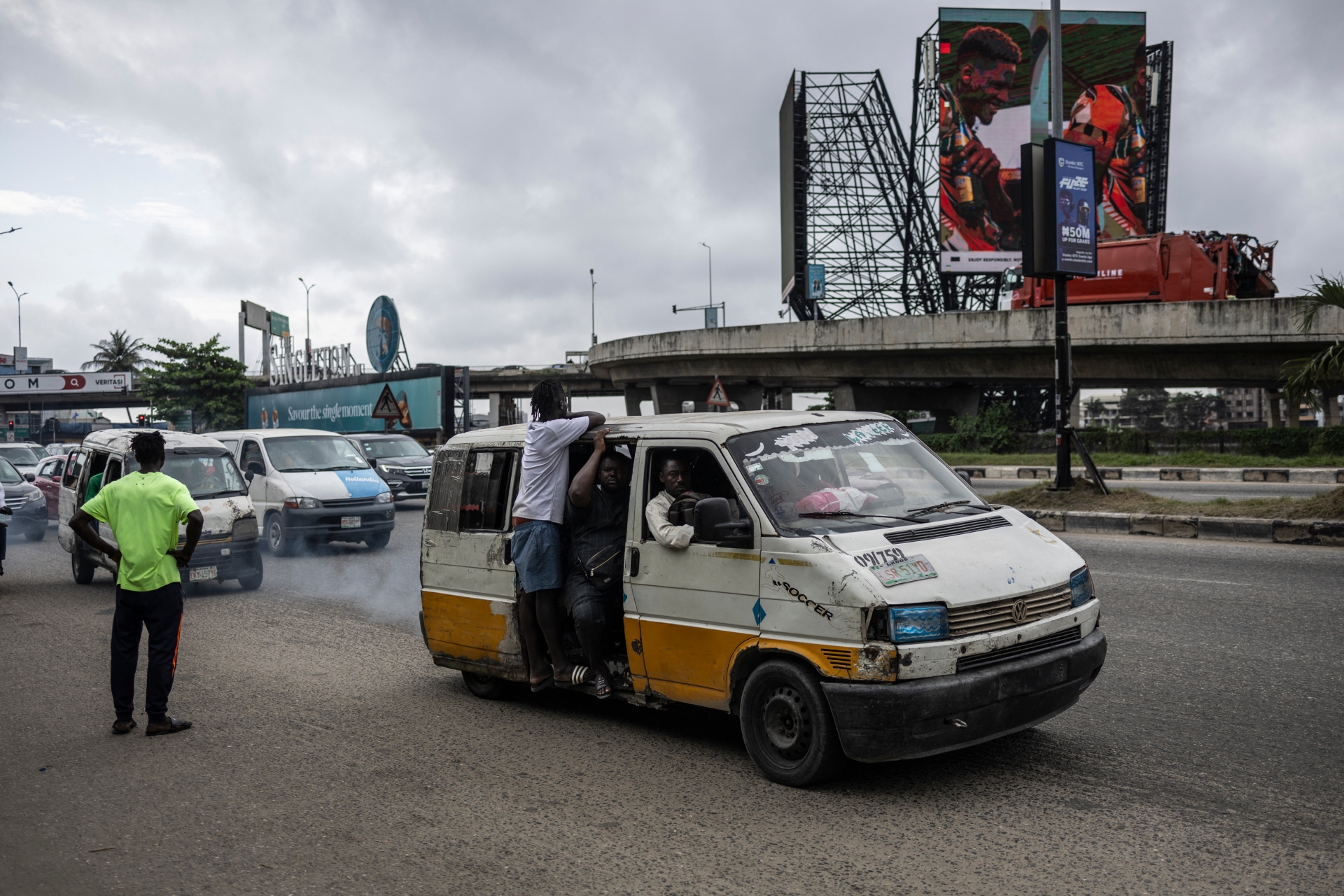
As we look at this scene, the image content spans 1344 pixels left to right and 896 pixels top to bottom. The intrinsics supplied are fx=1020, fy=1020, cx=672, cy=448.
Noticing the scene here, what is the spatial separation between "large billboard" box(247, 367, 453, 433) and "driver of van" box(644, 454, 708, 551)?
1041 inches

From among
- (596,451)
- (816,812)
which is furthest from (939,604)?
(596,451)

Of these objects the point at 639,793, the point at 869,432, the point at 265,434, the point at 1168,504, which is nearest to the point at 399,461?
the point at 265,434

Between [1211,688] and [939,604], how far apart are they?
106 inches

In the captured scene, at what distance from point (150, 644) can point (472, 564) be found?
191 centimetres

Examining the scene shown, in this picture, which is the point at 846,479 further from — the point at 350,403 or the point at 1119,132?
the point at 1119,132

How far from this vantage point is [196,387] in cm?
5844

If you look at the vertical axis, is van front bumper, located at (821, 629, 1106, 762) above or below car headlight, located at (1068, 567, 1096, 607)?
below

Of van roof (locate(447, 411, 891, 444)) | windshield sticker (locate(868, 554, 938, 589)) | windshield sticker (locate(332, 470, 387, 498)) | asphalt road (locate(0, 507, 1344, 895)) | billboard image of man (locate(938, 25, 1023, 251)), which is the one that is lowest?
asphalt road (locate(0, 507, 1344, 895))

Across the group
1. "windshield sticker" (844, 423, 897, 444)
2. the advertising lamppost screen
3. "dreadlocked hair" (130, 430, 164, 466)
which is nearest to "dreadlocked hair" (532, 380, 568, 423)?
"windshield sticker" (844, 423, 897, 444)

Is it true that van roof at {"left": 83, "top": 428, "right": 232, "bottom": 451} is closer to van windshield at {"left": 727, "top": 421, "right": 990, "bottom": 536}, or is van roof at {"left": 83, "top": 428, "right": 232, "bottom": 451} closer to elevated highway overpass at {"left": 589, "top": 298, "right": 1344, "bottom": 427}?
van windshield at {"left": 727, "top": 421, "right": 990, "bottom": 536}

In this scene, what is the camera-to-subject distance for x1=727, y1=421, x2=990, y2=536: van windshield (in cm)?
486

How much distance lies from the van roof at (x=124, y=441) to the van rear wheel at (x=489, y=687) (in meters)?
7.40

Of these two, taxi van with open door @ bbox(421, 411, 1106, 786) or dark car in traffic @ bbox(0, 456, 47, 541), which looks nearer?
taxi van with open door @ bbox(421, 411, 1106, 786)

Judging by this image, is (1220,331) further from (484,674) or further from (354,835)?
(354,835)
